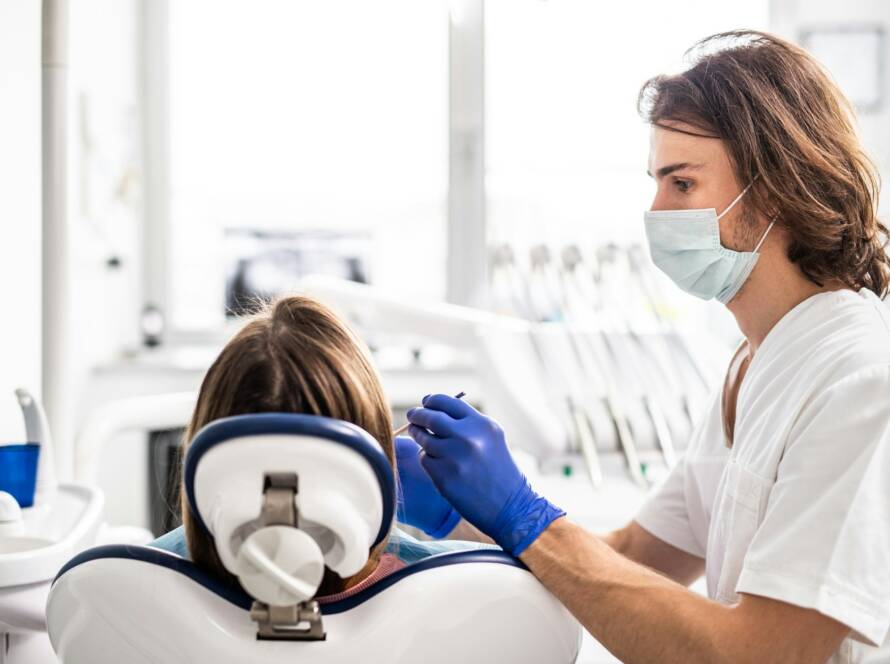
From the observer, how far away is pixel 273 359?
877mm

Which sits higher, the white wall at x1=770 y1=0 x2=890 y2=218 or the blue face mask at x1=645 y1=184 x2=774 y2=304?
the white wall at x1=770 y1=0 x2=890 y2=218

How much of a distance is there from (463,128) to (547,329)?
5.57 ft

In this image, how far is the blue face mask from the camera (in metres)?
1.27

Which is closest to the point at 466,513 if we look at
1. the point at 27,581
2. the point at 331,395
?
the point at 331,395

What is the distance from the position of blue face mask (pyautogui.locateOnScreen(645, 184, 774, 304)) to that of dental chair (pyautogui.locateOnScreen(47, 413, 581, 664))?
0.59 m

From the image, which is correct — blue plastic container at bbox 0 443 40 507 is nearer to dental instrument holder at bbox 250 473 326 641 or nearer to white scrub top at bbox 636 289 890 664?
dental instrument holder at bbox 250 473 326 641

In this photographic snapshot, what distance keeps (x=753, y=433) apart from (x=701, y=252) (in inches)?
10.3

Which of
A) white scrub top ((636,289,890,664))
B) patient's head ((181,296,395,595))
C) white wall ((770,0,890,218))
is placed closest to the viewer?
patient's head ((181,296,395,595))

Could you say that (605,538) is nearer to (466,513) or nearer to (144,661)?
(466,513)

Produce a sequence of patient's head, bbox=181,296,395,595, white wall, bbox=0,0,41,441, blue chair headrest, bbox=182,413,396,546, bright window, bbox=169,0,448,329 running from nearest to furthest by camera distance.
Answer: blue chair headrest, bbox=182,413,396,546, patient's head, bbox=181,296,395,595, white wall, bbox=0,0,41,441, bright window, bbox=169,0,448,329

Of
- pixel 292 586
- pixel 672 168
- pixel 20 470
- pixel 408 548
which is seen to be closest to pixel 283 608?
pixel 292 586

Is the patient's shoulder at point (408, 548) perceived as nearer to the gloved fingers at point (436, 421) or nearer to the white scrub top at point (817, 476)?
the gloved fingers at point (436, 421)

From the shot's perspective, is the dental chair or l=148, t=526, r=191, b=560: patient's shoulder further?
l=148, t=526, r=191, b=560: patient's shoulder

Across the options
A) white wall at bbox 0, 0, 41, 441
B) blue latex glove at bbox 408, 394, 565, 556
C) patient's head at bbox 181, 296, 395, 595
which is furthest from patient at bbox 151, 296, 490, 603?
white wall at bbox 0, 0, 41, 441
